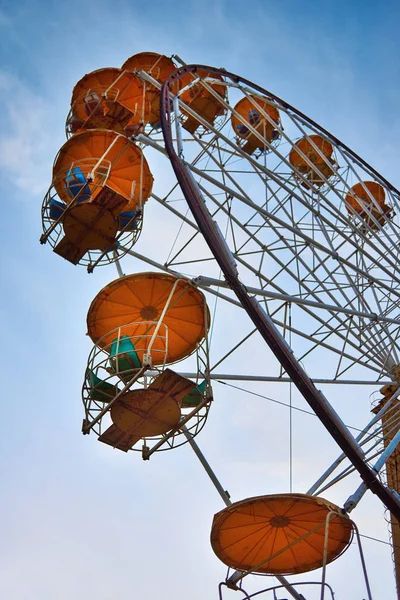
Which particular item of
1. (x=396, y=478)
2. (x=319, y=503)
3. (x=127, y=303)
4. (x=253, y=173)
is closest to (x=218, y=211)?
(x=253, y=173)

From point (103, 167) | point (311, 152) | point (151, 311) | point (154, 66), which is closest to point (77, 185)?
point (103, 167)

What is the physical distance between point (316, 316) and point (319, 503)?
538 centimetres

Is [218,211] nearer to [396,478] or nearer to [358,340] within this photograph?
[358,340]

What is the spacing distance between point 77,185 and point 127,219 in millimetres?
1371

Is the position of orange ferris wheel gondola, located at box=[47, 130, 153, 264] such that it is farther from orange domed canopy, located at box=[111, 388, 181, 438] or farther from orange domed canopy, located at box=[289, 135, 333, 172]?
orange domed canopy, located at box=[289, 135, 333, 172]

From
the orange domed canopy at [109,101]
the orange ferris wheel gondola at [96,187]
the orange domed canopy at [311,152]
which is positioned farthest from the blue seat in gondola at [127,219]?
the orange domed canopy at [311,152]

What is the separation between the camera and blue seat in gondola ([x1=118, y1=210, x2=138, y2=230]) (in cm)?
1714

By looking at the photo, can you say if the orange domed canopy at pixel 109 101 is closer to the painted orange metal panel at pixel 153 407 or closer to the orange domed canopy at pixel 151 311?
the orange domed canopy at pixel 151 311

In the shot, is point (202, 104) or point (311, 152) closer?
point (202, 104)

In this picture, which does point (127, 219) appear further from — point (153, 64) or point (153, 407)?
point (153, 64)

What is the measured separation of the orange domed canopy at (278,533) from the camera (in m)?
14.8

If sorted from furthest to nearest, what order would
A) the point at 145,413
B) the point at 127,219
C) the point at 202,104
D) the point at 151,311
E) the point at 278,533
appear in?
the point at 202,104 < the point at 127,219 < the point at 151,311 < the point at 278,533 < the point at 145,413

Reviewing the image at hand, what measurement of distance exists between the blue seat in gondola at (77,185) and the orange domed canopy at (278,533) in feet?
23.7

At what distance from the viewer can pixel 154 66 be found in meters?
22.9
